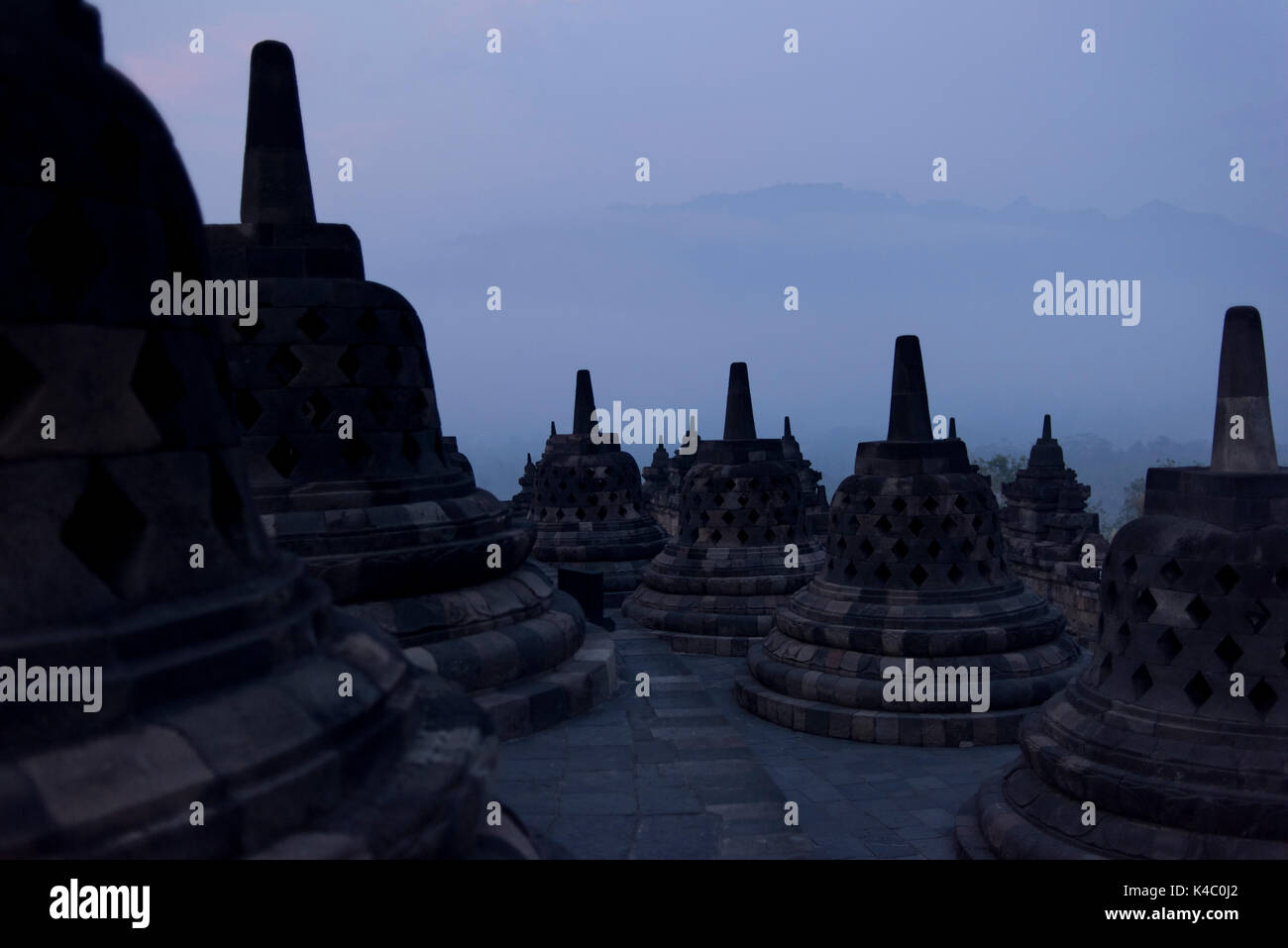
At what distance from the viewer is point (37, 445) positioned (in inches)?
91.2

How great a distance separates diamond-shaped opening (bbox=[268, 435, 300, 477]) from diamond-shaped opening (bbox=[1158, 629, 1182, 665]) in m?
5.74

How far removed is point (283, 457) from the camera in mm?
7109

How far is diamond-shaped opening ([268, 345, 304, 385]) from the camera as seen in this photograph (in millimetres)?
7039

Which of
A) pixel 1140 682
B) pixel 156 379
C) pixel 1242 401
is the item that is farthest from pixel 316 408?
pixel 1242 401

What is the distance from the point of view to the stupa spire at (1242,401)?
6.32m

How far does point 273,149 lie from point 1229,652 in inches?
283

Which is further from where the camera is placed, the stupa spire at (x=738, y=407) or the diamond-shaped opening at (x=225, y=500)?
the stupa spire at (x=738, y=407)

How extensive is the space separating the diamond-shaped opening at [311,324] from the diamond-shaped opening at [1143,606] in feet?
18.5

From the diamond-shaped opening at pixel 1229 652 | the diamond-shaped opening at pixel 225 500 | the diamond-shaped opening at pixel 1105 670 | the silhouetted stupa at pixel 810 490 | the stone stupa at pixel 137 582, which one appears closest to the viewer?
the stone stupa at pixel 137 582

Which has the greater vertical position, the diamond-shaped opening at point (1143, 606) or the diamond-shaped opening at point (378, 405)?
the diamond-shaped opening at point (378, 405)

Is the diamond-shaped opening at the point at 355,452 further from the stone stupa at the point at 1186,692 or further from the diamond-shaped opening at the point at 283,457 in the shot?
the stone stupa at the point at 1186,692

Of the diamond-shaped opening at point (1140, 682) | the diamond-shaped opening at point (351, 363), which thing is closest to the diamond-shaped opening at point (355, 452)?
the diamond-shaped opening at point (351, 363)

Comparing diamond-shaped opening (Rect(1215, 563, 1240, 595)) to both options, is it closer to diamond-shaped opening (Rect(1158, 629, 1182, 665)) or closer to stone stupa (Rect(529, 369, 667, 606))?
diamond-shaped opening (Rect(1158, 629, 1182, 665))
